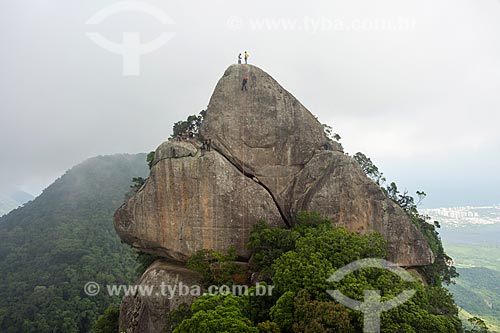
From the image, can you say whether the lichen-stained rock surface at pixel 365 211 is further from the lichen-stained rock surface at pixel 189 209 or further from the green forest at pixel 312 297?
the lichen-stained rock surface at pixel 189 209

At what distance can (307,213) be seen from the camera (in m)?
20.4

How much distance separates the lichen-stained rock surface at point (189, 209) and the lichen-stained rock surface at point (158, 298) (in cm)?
115

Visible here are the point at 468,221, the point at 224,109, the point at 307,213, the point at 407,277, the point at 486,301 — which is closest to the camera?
the point at 407,277

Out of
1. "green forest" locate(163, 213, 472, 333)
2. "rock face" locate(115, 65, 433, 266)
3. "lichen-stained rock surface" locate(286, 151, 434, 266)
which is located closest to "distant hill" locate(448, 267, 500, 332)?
"lichen-stained rock surface" locate(286, 151, 434, 266)

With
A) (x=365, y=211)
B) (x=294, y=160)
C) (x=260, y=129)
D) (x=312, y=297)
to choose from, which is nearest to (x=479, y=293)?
(x=365, y=211)

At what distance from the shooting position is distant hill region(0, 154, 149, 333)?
4581 cm

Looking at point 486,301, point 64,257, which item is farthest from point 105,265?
point 486,301

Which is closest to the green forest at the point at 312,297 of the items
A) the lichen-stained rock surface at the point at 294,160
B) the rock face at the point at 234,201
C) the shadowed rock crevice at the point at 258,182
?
the rock face at the point at 234,201

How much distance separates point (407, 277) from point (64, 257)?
192ft

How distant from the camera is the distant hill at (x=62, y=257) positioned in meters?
45.8

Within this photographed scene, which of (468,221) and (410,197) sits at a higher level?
(410,197)

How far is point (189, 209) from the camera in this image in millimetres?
21422

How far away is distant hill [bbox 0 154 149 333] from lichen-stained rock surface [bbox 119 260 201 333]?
685 inches

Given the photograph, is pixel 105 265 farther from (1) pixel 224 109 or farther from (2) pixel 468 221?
(2) pixel 468 221
